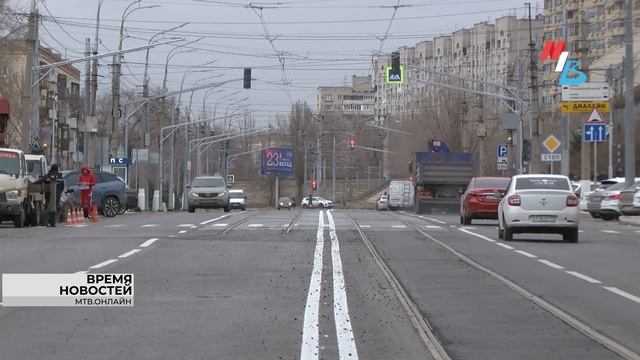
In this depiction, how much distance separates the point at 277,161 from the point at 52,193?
213ft

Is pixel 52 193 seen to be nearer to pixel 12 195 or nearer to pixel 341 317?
pixel 12 195

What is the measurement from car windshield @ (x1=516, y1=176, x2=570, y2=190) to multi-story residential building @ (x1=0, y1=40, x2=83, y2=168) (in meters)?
35.4

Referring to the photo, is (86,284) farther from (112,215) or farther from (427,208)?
(427,208)

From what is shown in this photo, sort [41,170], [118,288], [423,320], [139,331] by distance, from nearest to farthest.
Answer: [139,331], [423,320], [118,288], [41,170]

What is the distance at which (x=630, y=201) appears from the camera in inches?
1305

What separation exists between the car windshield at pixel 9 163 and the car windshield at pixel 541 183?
13.9 metres

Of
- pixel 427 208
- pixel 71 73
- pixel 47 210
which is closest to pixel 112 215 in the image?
pixel 47 210

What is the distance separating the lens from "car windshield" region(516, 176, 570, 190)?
74.8 feet

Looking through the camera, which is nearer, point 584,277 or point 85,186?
point 584,277

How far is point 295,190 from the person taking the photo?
112 metres

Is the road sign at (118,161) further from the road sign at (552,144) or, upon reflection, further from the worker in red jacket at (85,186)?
the road sign at (552,144)

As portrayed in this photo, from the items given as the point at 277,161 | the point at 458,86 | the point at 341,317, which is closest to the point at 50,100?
the point at 277,161

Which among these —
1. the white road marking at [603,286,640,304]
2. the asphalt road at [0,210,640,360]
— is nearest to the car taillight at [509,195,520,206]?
the asphalt road at [0,210,640,360]

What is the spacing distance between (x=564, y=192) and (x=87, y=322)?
584 inches
